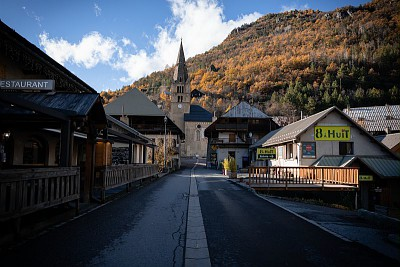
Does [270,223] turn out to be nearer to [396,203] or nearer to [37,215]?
[37,215]

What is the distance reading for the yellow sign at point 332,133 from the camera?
63.8 feet

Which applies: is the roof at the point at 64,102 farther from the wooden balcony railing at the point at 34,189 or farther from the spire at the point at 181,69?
the spire at the point at 181,69

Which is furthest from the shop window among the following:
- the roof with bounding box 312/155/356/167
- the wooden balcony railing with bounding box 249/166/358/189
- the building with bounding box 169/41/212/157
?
the building with bounding box 169/41/212/157

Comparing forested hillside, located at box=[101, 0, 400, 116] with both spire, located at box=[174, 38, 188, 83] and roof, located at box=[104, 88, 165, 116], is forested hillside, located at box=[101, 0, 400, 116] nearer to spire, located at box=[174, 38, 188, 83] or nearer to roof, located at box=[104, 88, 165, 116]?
spire, located at box=[174, 38, 188, 83]

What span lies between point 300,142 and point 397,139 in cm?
1315

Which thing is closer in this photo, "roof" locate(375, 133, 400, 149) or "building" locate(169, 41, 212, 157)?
"roof" locate(375, 133, 400, 149)

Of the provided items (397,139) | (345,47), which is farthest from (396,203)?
(345,47)

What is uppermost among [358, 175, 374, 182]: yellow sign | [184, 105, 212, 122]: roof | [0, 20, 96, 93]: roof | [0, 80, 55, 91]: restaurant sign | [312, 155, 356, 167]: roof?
[184, 105, 212, 122]: roof

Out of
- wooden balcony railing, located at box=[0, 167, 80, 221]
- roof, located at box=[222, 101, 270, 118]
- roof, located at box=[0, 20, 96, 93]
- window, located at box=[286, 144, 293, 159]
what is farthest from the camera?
roof, located at box=[222, 101, 270, 118]

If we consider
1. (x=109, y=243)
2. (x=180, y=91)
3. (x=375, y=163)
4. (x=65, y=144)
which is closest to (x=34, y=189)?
(x=109, y=243)

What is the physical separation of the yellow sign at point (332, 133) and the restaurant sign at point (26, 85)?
1635 cm

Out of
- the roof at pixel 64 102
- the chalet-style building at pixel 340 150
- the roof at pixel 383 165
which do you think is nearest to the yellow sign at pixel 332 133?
the chalet-style building at pixel 340 150

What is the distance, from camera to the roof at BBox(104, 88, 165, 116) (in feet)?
172

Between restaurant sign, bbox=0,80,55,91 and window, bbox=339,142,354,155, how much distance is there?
82.1 ft
